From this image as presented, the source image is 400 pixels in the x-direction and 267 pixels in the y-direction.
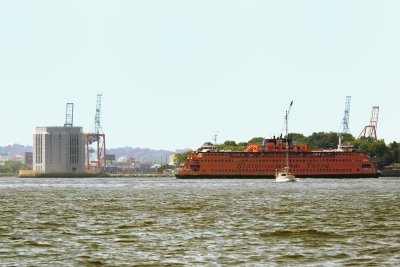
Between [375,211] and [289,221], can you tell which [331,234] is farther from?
[375,211]

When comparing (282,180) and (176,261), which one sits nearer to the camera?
(176,261)

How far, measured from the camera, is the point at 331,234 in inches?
1788

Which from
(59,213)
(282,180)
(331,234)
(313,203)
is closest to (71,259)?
(331,234)

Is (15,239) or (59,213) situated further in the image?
(59,213)

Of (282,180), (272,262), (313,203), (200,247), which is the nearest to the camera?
(272,262)

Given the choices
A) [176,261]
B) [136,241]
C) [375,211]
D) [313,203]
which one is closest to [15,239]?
[136,241]

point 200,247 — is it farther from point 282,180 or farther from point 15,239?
point 282,180

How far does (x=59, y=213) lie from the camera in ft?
213

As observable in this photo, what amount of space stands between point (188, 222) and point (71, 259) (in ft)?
56.5

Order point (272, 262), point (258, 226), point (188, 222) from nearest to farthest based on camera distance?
point (272, 262) → point (258, 226) → point (188, 222)

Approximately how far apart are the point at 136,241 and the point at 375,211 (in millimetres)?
24772

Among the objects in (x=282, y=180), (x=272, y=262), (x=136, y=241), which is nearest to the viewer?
(x=272, y=262)

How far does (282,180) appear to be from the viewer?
171875 millimetres

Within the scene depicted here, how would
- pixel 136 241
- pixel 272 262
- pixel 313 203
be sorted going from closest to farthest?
pixel 272 262 < pixel 136 241 < pixel 313 203
